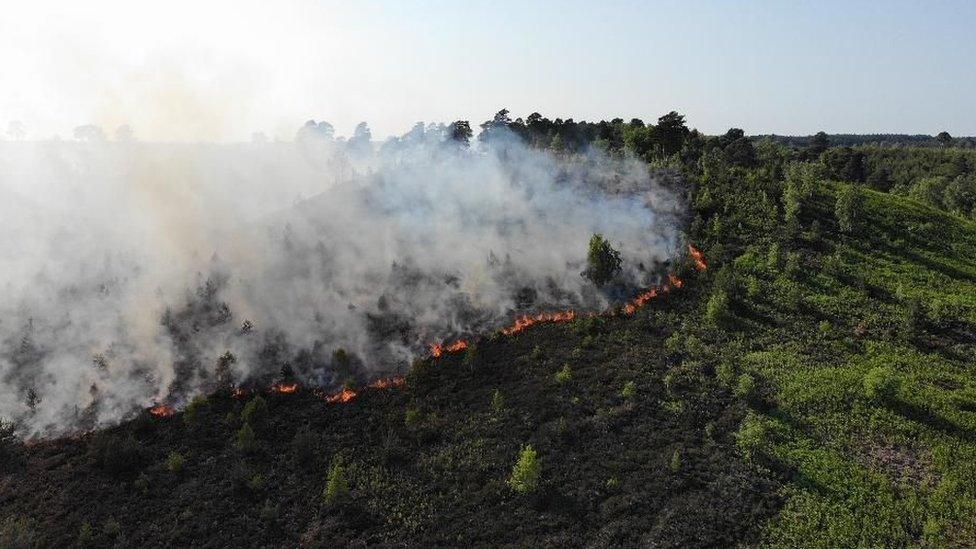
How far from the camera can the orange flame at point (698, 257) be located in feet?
145

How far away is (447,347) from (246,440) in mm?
13012

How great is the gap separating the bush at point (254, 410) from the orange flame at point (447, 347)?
1033 centimetres

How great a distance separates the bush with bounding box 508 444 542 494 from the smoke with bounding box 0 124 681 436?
13.3 meters

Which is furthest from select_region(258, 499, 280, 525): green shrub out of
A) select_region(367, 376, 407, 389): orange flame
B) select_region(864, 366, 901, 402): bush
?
select_region(864, 366, 901, 402): bush

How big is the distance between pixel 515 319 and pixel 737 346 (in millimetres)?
13975

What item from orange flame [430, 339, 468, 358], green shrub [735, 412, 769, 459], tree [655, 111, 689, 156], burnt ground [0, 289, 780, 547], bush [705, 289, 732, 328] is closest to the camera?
burnt ground [0, 289, 780, 547]

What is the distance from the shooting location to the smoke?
1449 inches

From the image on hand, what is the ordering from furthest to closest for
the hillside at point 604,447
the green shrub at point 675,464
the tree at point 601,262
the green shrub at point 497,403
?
the tree at point 601,262
the green shrub at point 497,403
the green shrub at point 675,464
the hillside at point 604,447

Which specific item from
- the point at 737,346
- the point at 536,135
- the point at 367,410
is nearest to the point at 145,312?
the point at 367,410

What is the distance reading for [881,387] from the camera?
28.8m

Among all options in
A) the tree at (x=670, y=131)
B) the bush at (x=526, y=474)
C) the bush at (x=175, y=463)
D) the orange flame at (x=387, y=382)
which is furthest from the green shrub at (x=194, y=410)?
the tree at (x=670, y=131)

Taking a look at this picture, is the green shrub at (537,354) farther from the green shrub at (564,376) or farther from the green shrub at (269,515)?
the green shrub at (269,515)

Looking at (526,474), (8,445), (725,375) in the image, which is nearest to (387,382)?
(526,474)

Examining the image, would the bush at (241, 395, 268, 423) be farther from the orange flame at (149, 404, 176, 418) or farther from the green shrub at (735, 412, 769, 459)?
the green shrub at (735, 412, 769, 459)
